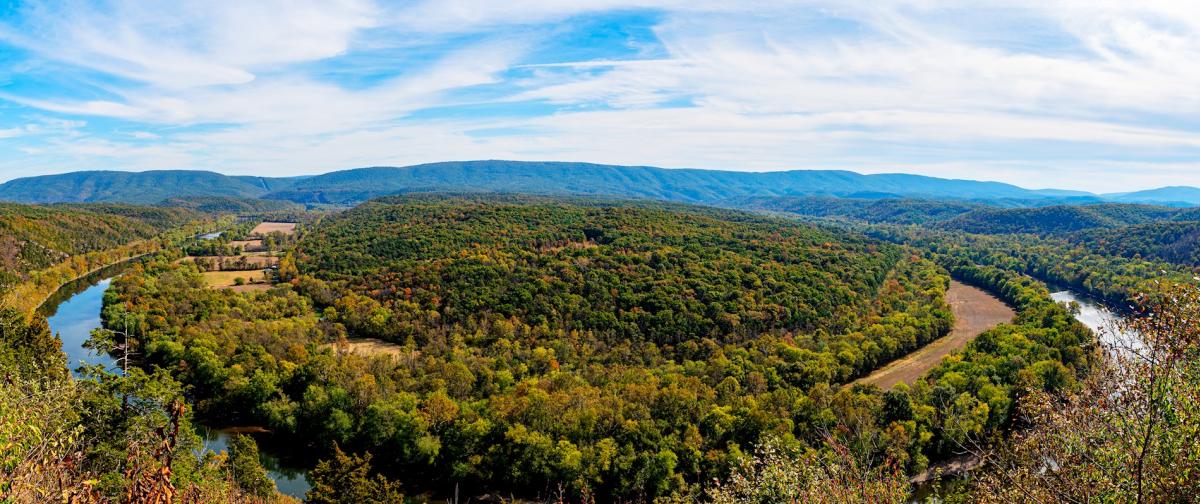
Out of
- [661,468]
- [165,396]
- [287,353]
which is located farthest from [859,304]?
[165,396]

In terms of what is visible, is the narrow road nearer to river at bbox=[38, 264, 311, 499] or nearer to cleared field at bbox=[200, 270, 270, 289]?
river at bbox=[38, 264, 311, 499]

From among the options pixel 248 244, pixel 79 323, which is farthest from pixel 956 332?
pixel 248 244

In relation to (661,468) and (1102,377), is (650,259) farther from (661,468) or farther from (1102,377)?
(1102,377)

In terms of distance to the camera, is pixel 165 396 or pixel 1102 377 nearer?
pixel 1102 377

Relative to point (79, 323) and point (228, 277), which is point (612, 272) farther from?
point (79, 323)

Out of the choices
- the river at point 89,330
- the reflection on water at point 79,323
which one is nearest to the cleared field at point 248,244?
the river at point 89,330

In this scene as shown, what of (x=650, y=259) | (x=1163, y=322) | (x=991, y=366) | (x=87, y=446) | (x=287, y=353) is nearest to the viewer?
(x=1163, y=322)
